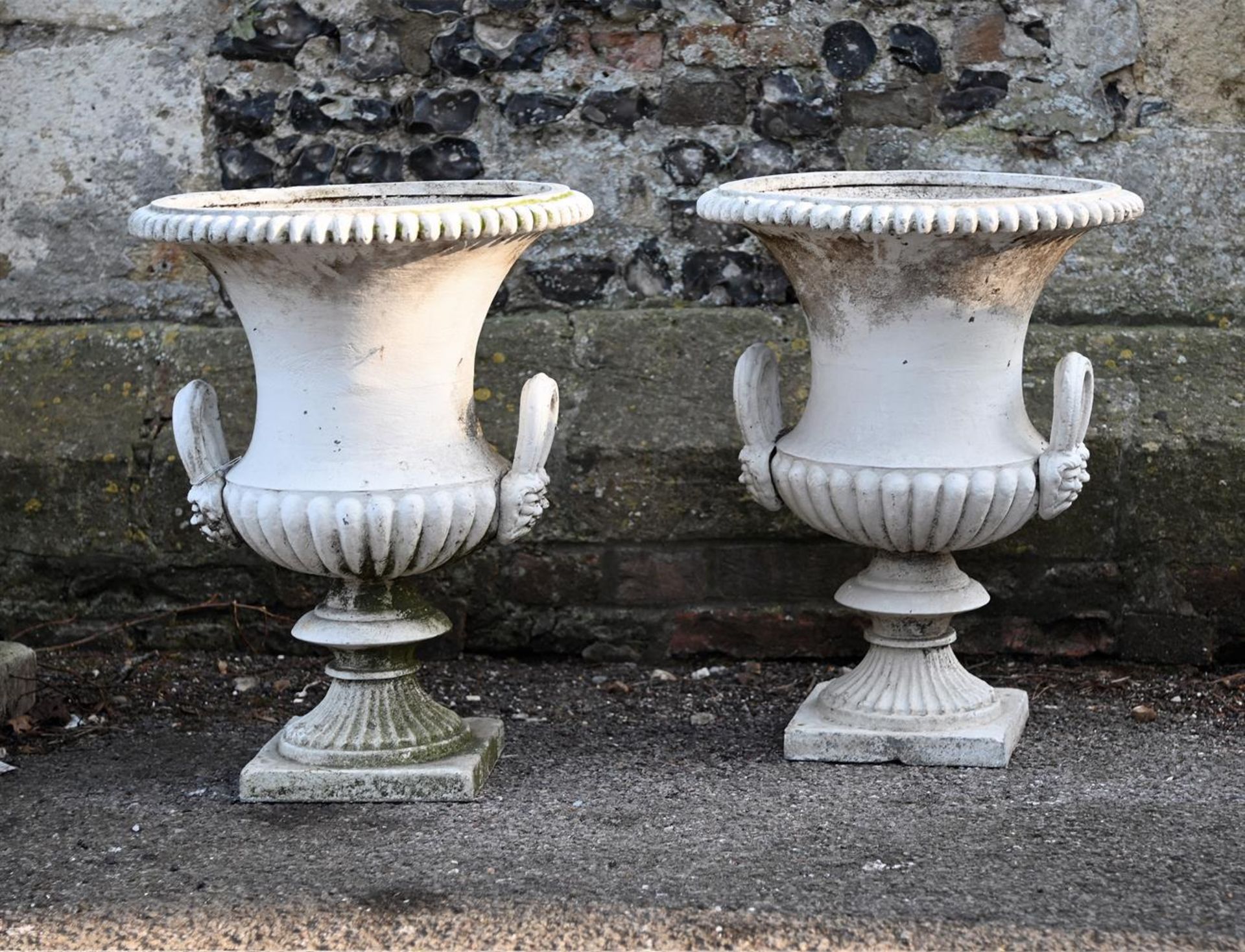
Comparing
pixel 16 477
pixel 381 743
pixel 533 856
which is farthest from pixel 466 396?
pixel 16 477

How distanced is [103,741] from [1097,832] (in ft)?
6.44

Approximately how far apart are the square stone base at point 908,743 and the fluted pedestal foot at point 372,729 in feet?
Answer: 2.01

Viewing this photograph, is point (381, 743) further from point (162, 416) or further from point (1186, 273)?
point (1186, 273)

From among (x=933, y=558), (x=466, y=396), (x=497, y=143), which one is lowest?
(x=933, y=558)

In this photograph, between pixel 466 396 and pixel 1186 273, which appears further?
pixel 1186 273

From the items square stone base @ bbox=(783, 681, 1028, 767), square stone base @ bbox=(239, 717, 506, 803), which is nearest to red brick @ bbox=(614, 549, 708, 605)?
square stone base @ bbox=(783, 681, 1028, 767)

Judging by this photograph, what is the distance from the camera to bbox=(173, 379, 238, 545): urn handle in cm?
315

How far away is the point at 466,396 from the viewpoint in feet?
10.5

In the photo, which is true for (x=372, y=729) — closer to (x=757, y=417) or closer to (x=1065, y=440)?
(x=757, y=417)

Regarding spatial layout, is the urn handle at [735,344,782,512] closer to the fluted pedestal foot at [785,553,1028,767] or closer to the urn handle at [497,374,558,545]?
the fluted pedestal foot at [785,553,1028,767]

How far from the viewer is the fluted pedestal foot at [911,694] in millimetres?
3238

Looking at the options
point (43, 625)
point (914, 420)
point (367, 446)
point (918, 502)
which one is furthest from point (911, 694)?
point (43, 625)

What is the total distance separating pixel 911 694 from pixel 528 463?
0.87 m

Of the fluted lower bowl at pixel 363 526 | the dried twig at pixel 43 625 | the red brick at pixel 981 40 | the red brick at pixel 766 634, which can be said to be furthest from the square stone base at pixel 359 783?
the red brick at pixel 981 40
